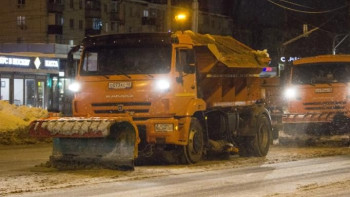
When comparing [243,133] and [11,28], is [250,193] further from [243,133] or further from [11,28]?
[11,28]

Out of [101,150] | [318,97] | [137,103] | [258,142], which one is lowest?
[258,142]

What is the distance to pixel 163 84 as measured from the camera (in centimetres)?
1608

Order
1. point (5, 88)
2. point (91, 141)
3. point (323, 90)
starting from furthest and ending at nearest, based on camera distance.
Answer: point (5, 88), point (323, 90), point (91, 141)

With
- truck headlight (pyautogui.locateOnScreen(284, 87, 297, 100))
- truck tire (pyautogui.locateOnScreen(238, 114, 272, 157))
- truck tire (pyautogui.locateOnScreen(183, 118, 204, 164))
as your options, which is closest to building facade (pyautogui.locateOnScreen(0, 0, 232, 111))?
truck headlight (pyautogui.locateOnScreen(284, 87, 297, 100))

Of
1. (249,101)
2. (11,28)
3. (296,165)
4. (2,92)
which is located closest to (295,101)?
(249,101)

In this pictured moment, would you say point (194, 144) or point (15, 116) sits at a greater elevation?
point (15, 116)

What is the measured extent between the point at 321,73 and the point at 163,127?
10729 mm

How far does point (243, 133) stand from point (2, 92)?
3111 cm

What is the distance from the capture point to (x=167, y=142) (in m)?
16.0

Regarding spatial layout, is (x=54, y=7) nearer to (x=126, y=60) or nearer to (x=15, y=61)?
(x=15, y=61)

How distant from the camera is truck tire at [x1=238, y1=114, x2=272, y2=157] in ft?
65.4

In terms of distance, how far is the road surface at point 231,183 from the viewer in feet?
39.2

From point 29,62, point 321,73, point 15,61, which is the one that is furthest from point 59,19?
point 321,73

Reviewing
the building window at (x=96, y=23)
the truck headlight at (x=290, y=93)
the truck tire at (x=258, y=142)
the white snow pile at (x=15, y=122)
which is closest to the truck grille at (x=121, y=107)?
the truck tire at (x=258, y=142)
